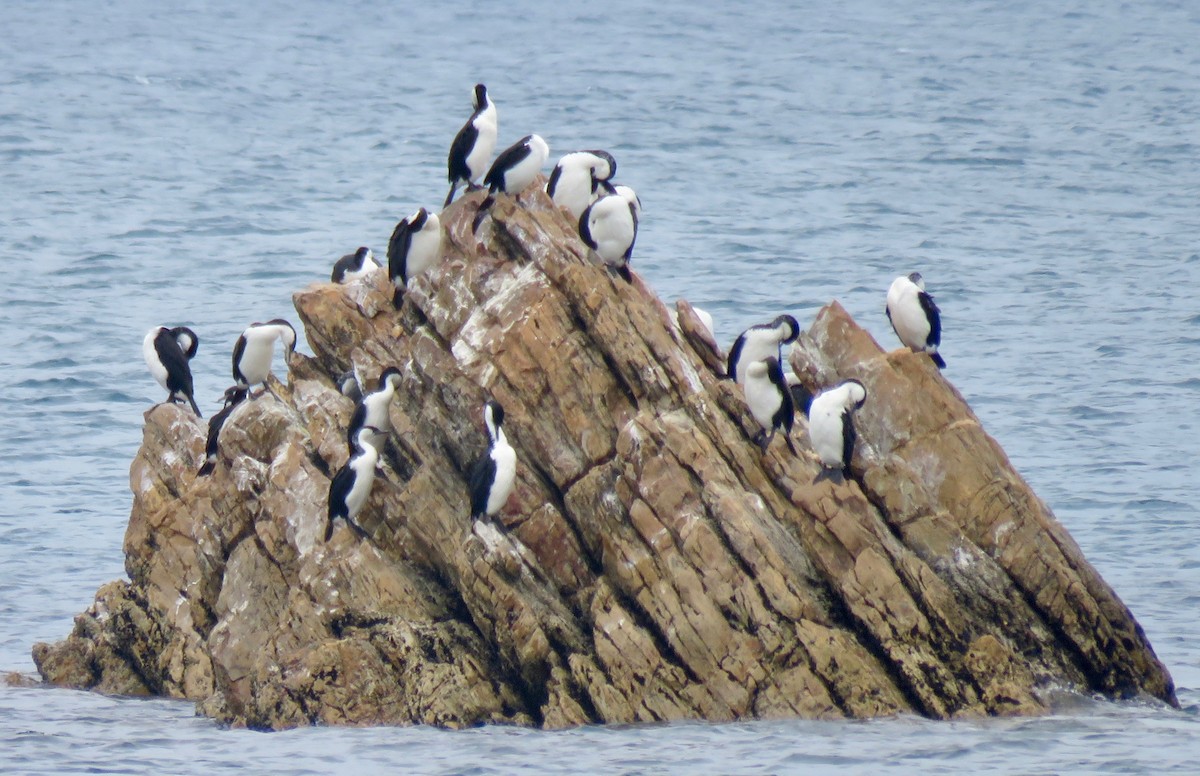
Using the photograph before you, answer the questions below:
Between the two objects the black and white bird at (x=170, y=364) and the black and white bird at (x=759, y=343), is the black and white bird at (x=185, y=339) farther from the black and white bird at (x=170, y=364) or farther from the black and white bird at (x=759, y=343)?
the black and white bird at (x=759, y=343)

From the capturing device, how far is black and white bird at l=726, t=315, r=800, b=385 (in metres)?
16.5

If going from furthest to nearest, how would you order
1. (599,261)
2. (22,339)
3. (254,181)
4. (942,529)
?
1. (254,181)
2. (22,339)
3. (599,261)
4. (942,529)

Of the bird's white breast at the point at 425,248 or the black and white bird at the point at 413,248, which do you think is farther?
the bird's white breast at the point at 425,248

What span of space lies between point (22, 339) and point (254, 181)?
70.9 feet

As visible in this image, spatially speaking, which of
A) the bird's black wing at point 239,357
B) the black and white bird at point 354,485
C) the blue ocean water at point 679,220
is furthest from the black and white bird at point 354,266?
the blue ocean water at point 679,220

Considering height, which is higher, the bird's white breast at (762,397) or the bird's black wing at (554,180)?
the bird's black wing at (554,180)

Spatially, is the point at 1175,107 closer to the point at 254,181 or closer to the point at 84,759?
the point at 254,181

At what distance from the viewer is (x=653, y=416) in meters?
15.3

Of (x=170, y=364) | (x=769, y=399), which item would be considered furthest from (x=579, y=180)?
(x=170, y=364)

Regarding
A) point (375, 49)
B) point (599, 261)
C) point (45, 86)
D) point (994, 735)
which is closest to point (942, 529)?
point (994, 735)

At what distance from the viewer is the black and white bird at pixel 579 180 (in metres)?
18.5

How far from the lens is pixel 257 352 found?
17.7 metres

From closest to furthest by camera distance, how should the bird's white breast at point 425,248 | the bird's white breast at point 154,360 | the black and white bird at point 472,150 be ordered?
the bird's white breast at point 425,248
the black and white bird at point 472,150
the bird's white breast at point 154,360

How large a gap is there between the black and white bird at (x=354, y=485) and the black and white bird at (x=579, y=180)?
13.0 feet
